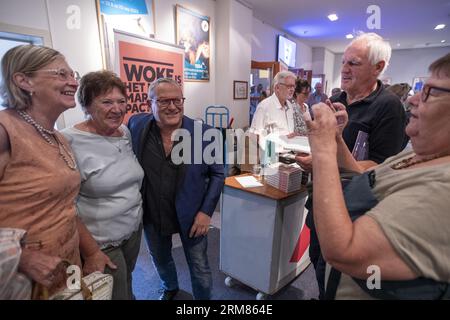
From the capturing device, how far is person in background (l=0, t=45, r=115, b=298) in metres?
0.73

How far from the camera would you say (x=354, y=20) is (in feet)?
18.1

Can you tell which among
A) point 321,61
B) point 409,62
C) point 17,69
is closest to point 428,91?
point 17,69

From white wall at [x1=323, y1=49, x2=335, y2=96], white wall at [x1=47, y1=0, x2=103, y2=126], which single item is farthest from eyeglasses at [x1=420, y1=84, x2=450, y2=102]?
white wall at [x1=323, y1=49, x2=335, y2=96]

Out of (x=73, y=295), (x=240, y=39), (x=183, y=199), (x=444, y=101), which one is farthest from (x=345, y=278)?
(x=240, y=39)

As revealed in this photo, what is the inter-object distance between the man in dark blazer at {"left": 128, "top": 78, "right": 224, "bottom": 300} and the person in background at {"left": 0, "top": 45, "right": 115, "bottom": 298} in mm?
486

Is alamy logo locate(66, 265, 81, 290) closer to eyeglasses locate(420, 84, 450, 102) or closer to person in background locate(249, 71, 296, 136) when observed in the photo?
eyeglasses locate(420, 84, 450, 102)

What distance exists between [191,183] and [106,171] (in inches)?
18.1

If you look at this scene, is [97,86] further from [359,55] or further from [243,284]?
[243,284]

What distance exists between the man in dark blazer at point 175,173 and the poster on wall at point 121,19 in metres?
1.59

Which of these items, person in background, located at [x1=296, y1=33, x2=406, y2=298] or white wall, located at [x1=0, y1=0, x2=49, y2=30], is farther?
white wall, located at [x1=0, y1=0, x2=49, y2=30]

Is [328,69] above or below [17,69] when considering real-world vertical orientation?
above

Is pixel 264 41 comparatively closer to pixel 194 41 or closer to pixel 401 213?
pixel 194 41

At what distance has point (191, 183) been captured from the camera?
1406 millimetres

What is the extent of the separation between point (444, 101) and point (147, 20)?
11.1 ft
